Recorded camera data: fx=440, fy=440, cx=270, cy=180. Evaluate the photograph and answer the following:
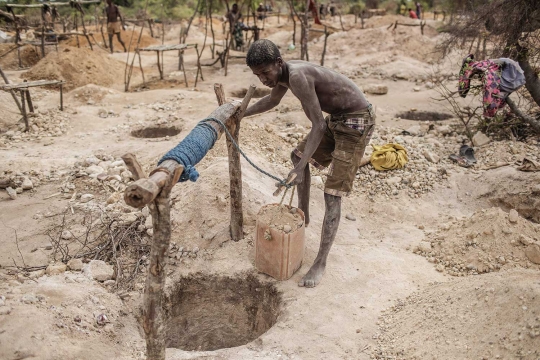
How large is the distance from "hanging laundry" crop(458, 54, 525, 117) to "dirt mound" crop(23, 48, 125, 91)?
801 centimetres

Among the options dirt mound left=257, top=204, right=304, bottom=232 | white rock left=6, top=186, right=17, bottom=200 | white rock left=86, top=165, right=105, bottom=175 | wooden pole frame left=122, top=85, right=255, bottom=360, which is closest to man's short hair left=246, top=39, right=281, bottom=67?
wooden pole frame left=122, top=85, right=255, bottom=360

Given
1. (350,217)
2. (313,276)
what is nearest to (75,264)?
(313,276)

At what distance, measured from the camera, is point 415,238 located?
422 centimetres

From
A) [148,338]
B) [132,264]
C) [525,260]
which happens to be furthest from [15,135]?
[525,260]

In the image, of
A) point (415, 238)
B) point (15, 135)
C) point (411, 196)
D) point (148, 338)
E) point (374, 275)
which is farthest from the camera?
point (15, 135)

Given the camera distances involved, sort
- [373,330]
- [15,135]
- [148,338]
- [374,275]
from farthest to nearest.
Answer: [15,135] → [374,275] → [373,330] → [148,338]

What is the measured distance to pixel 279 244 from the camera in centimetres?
321

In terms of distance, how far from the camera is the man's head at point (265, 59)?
2.77m

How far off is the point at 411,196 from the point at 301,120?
2395 millimetres

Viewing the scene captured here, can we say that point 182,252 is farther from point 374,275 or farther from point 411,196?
point 411,196

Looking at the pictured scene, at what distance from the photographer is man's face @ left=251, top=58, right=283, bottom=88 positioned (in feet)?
9.30

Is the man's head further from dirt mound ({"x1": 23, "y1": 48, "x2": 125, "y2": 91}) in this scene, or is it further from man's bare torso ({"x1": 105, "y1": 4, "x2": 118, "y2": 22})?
man's bare torso ({"x1": 105, "y1": 4, "x2": 118, "y2": 22})

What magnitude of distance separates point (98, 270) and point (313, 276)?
5.42ft

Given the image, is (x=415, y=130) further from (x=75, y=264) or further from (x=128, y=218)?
(x=75, y=264)
